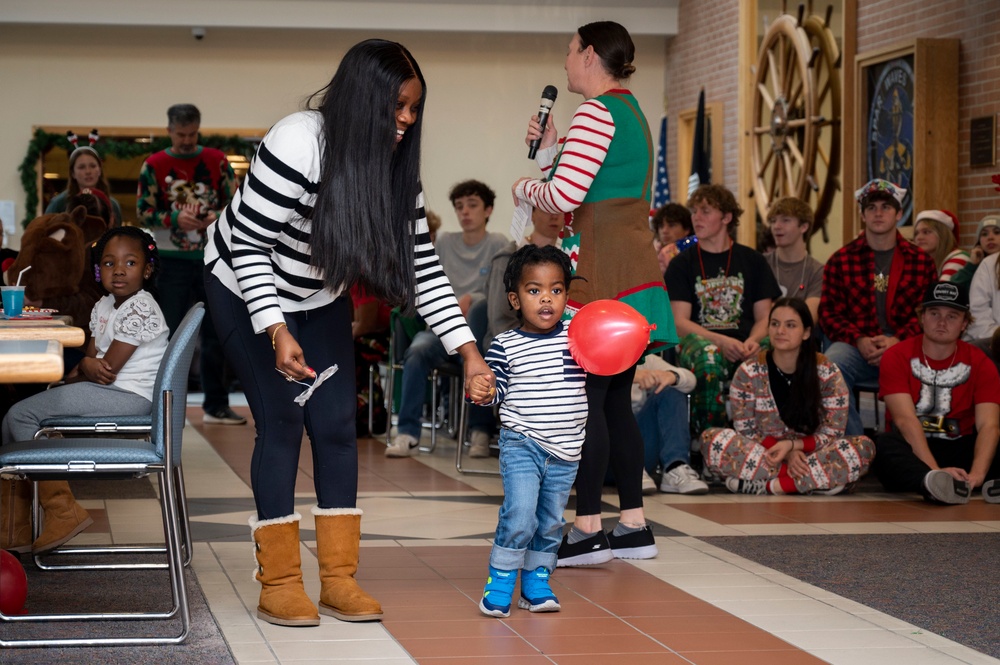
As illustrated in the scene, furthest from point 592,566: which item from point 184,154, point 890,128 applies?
point 890,128

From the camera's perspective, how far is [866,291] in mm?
6086

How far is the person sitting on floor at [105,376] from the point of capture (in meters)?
3.63

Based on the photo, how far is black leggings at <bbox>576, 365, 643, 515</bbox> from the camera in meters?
3.52

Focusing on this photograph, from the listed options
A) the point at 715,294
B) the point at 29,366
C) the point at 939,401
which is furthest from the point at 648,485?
the point at 29,366

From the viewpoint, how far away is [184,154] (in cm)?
677

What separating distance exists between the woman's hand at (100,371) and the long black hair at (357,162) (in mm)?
1150

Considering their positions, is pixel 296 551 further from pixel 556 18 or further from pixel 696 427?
pixel 556 18

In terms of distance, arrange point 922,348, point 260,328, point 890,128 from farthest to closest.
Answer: point 890,128
point 922,348
point 260,328

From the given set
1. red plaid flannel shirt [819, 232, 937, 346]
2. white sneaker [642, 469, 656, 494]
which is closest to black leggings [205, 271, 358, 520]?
white sneaker [642, 469, 656, 494]

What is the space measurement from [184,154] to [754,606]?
4.49 metres

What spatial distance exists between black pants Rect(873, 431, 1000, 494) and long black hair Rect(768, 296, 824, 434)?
0.30 meters

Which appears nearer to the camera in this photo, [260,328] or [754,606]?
[260,328]

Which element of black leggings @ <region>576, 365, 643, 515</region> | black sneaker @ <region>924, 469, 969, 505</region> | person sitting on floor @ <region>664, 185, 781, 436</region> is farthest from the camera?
person sitting on floor @ <region>664, 185, 781, 436</region>

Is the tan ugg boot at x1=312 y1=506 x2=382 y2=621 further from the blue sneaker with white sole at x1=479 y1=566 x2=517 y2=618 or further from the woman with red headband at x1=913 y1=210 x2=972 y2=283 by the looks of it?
the woman with red headband at x1=913 y1=210 x2=972 y2=283
